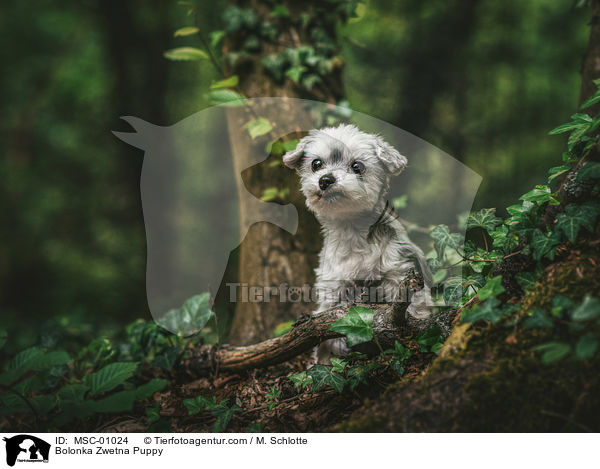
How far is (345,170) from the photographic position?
2553 millimetres

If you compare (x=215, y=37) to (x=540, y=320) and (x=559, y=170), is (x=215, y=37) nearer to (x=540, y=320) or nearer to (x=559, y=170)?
(x=559, y=170)

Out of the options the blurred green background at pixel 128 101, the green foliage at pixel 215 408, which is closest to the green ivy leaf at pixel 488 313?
the green foliage at pixel 215 408

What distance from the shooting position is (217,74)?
4066 mm

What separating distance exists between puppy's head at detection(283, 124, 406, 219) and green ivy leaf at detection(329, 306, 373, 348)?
2.08 feet

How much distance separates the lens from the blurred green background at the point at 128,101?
5.04 metres

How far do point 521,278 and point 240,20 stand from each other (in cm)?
331

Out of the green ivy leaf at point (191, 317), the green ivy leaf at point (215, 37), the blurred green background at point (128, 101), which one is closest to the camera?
the green ivy leaf at point (191, 317)

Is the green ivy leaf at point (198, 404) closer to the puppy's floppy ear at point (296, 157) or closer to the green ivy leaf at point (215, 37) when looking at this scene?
the puppy's floppy ear at point (296, 157)

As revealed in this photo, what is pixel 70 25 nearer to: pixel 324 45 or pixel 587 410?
pixel 324 45

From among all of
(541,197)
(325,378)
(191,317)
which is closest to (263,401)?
(325,378)

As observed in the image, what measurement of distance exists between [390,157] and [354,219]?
46 cm

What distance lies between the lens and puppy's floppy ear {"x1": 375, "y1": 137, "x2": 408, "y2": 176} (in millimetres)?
2600

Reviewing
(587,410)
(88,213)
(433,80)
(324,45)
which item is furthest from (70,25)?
(587,410)
